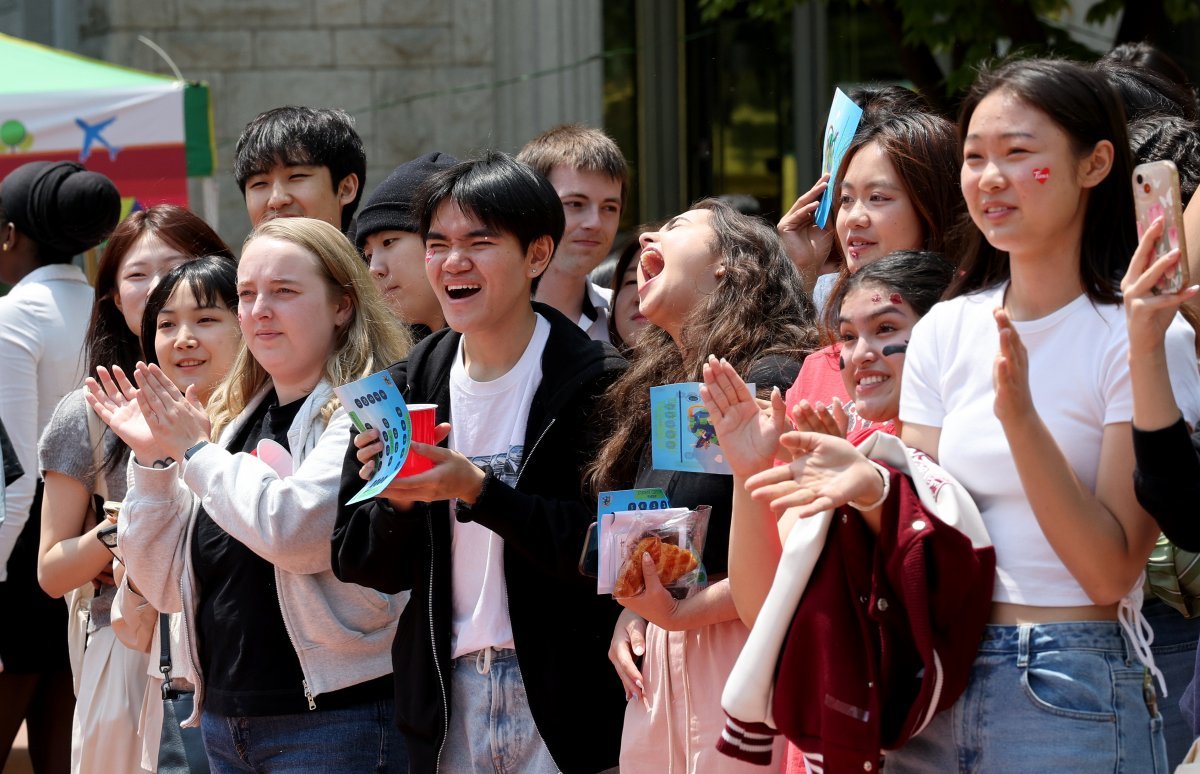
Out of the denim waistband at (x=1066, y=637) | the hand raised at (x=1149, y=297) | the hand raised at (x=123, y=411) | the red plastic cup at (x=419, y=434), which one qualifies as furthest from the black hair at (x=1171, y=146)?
the hand raised at (x=123, y=411)

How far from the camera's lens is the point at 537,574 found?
3.44 meters

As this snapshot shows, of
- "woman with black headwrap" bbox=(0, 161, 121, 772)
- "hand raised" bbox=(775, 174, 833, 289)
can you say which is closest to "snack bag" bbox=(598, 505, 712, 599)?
"hand raised" bbox=(775, 174, 833, 289)

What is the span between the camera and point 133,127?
6828 mm

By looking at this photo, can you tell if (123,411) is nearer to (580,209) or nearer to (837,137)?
(580,209)

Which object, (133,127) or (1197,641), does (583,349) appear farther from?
(133,127)

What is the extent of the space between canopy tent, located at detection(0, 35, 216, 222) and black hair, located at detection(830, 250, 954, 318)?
174 inches

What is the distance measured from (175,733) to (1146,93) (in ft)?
10.2

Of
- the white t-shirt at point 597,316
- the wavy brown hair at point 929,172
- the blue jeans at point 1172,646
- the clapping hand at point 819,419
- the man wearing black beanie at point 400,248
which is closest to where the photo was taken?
the clapping hand at point 819,419

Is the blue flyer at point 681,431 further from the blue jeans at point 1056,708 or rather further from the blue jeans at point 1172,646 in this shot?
the blue jeans at point 1172,646

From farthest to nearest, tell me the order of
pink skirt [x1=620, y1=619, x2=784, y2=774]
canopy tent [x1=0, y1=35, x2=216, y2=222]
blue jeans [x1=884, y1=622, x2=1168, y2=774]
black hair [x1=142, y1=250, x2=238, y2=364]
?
canopy tent [x1=0, y1=35, x2=216, y2=222] → black hair [x1=142, y1=250, x2=238, y2=364] → pink skirt [x1=620, y1=619, x2=784, y2=774] → blue jeans [x1=884, y1=622, x2=1168, y2=774]

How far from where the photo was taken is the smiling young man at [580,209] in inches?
195

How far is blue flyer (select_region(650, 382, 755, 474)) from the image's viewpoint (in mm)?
3160

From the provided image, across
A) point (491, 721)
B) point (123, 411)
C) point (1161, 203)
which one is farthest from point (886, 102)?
point (123, 411)

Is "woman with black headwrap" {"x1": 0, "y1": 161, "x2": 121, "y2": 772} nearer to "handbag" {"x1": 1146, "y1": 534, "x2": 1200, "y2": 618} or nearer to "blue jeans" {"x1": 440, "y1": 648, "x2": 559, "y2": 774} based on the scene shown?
"blue jeans" {"x1": 440, "y1": 648, "x2": 559, "y2": 774}
